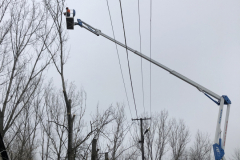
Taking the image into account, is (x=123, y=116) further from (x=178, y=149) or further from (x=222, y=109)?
(x=222, y=109)

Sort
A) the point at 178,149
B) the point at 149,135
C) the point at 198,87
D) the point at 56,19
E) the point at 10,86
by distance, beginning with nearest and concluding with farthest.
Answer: the point at 198,87, the point at 10,86, the point at 56,19, the point at 149,135, the point at 178,149

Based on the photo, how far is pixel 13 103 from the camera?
6.89m

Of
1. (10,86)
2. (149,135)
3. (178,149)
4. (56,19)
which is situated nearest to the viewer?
(10,86)

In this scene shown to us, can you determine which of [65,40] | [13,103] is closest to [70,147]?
[13,103]

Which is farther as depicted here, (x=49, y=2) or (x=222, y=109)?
(x=49, y=2)

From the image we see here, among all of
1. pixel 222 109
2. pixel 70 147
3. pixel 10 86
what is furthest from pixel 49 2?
pixel 222 109

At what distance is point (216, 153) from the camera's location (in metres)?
5.36

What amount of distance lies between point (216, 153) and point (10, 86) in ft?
21.1

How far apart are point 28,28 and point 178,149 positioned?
2753 cm

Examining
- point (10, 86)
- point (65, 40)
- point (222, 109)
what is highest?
point (65, 40)

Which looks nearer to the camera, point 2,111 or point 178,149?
point 2,111

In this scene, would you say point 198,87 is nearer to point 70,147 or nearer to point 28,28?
point 70,147

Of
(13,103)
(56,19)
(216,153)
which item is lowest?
(216,153)

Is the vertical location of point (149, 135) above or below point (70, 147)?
above
